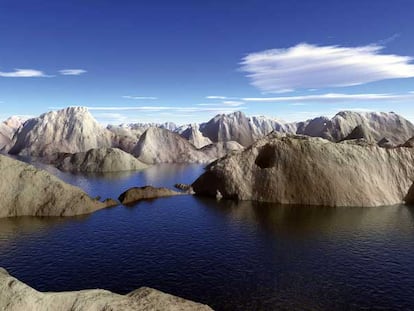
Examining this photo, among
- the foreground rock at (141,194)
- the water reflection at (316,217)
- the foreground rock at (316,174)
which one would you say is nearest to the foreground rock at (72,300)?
the water reflection at (316,217)

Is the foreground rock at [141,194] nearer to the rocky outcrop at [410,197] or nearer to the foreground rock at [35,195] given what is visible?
the foreground rock at [35,195]

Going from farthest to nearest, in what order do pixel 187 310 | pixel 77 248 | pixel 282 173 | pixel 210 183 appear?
pixel 210 183 < pixel 282 173 < pixel 77 248 < pixel 187 310

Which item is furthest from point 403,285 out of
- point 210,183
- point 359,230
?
point 210,183

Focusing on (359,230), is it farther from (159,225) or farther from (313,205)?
(159,225)

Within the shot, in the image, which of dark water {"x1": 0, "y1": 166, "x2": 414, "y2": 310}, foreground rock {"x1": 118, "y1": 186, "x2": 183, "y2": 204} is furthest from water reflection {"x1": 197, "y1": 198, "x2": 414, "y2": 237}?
foreground rock {"x1": 118, "y1": 186, "x2": 183, "y2": 204}

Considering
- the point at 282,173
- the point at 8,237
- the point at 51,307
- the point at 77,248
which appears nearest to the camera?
the point at 51,307

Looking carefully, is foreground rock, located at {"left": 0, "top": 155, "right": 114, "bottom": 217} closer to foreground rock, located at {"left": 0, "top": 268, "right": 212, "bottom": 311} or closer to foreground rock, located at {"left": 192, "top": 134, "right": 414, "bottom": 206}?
foreground rock, located at {"left": 192, "top": 134, "right": 414, "bottom": 206}

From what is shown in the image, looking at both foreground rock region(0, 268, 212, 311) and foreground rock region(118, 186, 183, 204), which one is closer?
foreground rock region(0, 268, 212, 311)
